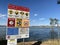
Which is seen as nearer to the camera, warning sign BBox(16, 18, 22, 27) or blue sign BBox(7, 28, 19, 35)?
blue sign BBox(7, 28, 19, 35)

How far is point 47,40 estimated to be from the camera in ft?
13.3

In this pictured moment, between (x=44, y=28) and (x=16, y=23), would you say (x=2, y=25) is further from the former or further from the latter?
(x=44, y=28)

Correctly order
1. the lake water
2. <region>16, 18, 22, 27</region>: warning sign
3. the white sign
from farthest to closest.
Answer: the lake water
<region>16, 18, 22, 27</region>: warning sign
the white sign

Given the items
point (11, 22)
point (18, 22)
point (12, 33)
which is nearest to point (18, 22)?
point (18, 22)

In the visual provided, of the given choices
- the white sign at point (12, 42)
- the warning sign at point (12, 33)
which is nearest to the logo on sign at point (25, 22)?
the warning sign at point (12, 33)

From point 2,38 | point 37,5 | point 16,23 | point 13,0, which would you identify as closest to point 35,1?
point 37,5

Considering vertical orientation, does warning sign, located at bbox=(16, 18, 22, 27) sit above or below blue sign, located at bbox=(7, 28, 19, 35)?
above

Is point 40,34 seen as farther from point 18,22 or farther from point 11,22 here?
point 11,22

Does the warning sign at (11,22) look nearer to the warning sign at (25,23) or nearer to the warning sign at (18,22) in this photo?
the warning sign at (18,22)

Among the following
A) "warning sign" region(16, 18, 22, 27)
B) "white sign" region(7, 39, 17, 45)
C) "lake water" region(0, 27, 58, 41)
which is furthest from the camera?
"lake water" region(0, 27, 58, 41)

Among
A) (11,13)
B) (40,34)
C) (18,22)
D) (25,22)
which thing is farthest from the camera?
(40,34)

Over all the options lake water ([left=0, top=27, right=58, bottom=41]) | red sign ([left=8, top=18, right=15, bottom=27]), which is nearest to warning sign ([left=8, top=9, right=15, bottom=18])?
red sign ([left=8, top=18, right=15, bottom=27])

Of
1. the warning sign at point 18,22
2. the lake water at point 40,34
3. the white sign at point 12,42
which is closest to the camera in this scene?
the white sign at point 12,42

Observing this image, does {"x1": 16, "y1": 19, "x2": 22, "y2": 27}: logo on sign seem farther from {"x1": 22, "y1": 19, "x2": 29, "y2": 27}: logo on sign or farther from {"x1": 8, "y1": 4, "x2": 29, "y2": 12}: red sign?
{"x1": 8, "y1": 4, "x2": 29, "y2": 12}: red sign
